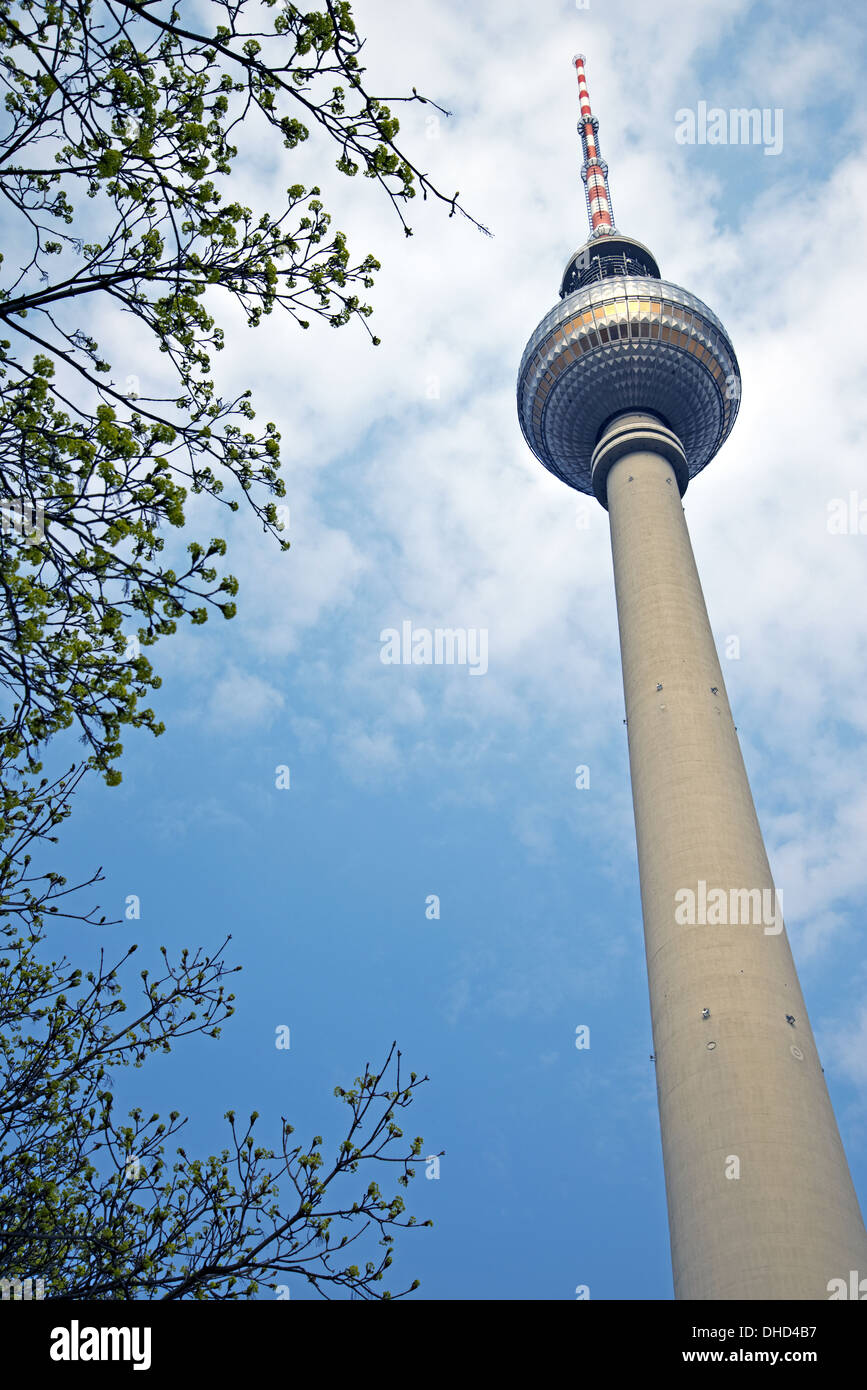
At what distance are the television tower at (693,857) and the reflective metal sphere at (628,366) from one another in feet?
0.35

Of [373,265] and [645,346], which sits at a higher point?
[645,346]

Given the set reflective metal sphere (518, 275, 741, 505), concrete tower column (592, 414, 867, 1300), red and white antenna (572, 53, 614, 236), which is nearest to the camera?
concrete tower column (592, 414, 867, 1300)

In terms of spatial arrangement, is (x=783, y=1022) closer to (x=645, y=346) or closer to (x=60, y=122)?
(x=60, y=122)

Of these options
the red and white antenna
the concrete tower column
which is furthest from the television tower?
the red and white antenna

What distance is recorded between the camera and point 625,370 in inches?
2176

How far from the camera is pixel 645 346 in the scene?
5531 cm

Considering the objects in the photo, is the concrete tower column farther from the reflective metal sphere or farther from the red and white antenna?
the red and white antenna

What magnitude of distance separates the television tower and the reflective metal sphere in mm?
106

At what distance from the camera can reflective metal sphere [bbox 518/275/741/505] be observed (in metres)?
55.4

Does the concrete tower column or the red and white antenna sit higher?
the red and white antenna
